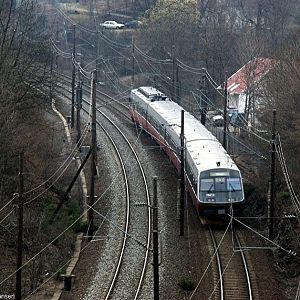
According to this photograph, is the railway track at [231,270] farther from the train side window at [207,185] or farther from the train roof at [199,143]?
the train roof at [199,143]

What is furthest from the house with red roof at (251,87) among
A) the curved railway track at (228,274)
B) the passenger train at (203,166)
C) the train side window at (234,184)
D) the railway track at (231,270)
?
the curved railway track at (228,274)

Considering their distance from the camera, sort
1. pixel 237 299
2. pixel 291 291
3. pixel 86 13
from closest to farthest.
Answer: pixel 237 299 < pixel 291 291 < pixel 86 13

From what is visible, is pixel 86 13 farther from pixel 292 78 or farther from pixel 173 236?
pixel 173 236

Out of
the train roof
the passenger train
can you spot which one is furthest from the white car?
the passenger train

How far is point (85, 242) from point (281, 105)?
10820 millimetres

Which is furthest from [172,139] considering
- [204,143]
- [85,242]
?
[85,242]

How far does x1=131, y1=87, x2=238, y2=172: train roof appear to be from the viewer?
25.0 m

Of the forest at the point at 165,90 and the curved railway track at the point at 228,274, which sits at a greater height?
the forest at the point at 165,90

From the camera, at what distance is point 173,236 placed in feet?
77.6

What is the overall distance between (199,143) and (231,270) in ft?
25.9

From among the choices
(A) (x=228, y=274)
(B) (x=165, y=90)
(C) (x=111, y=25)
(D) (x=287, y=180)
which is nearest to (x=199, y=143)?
(D) (x=287, y=180)

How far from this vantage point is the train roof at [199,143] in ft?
82.0

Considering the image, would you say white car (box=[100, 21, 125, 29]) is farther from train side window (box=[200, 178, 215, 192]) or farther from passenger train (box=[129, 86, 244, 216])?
train side window (box=[200, 178, 215, 192])

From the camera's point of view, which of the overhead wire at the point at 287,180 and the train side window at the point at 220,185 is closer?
the overhead wire at the point at 287,180
